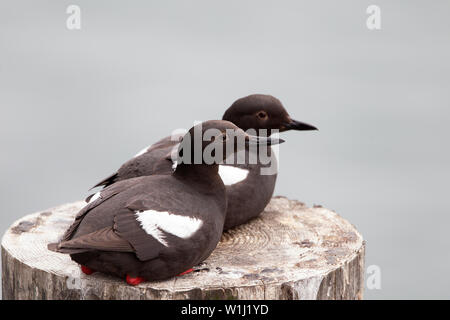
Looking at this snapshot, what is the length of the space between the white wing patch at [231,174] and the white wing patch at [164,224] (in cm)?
119

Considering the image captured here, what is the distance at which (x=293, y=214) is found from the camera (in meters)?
5.97

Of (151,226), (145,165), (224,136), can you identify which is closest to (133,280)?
(151,226)

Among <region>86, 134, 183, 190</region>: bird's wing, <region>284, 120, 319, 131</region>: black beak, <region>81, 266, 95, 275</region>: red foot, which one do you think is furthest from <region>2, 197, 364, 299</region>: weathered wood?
<region>284, 120, 319, 131</region>: black beak

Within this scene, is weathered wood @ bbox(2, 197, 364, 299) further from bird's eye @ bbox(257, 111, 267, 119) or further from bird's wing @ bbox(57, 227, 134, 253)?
bird's eye @ bbox(257, 111, 267, 119)

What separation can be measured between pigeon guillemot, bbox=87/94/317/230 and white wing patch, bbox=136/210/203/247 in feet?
3.29

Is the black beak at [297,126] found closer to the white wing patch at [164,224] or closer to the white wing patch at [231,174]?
the white wing patch at [231,174]

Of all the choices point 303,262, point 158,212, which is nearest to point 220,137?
point 158,212

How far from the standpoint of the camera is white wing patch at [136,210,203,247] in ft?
13.9

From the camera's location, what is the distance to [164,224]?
4.26 meters

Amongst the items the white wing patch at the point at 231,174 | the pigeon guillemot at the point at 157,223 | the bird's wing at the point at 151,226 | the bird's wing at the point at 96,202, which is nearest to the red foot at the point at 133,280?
the pigeon guillemot at the point at 157,223

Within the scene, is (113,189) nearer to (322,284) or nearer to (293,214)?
(322,284)

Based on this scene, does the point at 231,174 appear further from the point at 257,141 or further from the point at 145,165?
the point at 257,141
